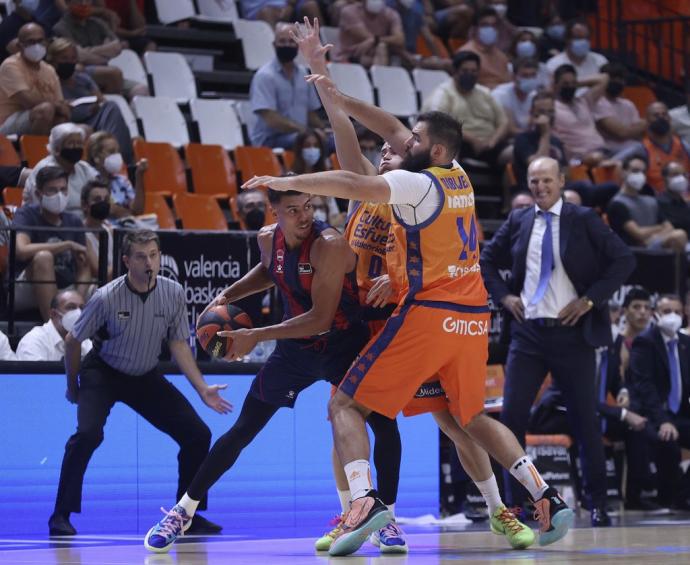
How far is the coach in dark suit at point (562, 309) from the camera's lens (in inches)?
327

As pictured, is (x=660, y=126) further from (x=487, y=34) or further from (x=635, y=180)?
(x=487, y=34)

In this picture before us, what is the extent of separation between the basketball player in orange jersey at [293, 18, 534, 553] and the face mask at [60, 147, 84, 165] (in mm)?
3880

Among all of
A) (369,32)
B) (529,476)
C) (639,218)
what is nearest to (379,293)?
(529,476)

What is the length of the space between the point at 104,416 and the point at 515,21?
453 inches

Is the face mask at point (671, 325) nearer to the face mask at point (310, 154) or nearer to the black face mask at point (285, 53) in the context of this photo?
the face mask at point (310, 154)

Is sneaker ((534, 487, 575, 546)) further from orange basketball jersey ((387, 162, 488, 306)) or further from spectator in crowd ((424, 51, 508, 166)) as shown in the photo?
spectator in crowd ((424, 51, 508, 166))

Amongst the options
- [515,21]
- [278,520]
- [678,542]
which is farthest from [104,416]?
[515,21]

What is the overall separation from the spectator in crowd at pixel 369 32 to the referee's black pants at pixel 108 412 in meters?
7.52

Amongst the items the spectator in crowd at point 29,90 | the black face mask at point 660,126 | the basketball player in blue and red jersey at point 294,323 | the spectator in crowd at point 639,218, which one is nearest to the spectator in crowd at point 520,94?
the black face mask at point 660,126

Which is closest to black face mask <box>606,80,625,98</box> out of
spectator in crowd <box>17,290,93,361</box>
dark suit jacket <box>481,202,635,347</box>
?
dark suit jacket <box>481,202,635,347</box>

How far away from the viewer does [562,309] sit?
831cm

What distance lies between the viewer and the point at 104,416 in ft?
25.8

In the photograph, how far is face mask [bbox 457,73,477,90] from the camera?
13875 mm

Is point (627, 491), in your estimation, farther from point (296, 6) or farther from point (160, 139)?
point (296, 6)
